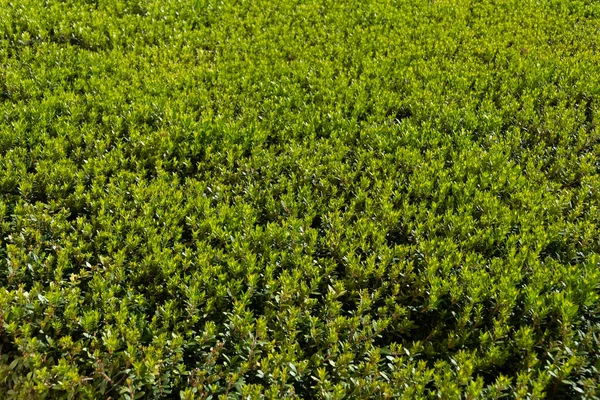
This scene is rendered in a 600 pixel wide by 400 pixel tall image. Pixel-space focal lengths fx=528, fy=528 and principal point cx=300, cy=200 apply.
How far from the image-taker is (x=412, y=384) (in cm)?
296

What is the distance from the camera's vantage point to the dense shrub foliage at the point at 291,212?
3.08m

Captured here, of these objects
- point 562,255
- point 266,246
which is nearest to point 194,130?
point 266,246

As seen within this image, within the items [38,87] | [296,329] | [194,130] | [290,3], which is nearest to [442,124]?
[194,130]

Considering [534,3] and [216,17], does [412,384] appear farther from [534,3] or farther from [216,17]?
[534,3]

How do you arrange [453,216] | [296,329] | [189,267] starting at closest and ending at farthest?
[296,329] < [189,267] < [453,216]

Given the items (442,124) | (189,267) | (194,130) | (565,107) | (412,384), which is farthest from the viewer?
(565,107)

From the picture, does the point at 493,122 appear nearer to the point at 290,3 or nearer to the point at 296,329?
the point at 296,329

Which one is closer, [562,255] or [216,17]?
[562,255]

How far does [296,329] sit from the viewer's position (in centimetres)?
336

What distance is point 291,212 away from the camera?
13.7ft

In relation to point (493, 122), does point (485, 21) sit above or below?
above

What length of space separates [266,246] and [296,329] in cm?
68

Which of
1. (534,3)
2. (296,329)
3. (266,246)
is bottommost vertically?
(296,329)

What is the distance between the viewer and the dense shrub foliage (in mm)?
3084
